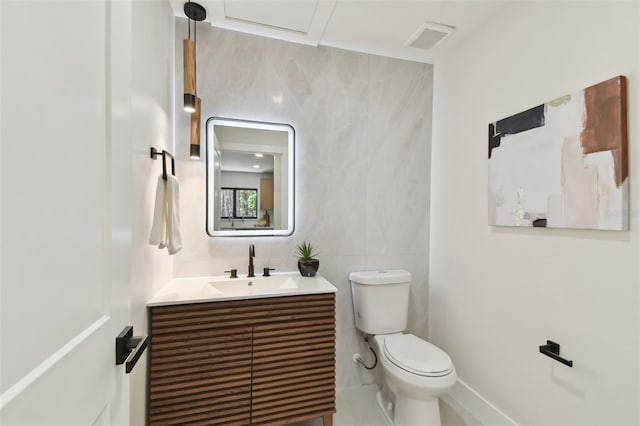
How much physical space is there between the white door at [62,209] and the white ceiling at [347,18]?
51.2 inches

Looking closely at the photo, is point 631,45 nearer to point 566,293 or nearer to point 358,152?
point 566,293

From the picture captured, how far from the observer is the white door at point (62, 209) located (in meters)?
0.37

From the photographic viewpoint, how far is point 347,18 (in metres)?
1.83

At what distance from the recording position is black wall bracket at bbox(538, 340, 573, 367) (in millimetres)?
1357

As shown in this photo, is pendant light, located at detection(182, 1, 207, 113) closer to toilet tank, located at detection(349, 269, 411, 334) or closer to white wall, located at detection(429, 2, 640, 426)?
toilet tank, located at detection(349, 269, 411, 334)

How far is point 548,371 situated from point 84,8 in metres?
2.21

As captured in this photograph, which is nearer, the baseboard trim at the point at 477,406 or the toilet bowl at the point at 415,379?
the toilet bowl at the point at 415,379

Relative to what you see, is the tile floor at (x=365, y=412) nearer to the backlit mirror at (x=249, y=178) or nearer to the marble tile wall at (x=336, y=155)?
the marble tile wall at (x=336, y=155)

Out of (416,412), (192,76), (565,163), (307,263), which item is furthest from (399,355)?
(192,76)

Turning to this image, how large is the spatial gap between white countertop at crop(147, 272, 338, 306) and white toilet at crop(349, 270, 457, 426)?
16.0 inches

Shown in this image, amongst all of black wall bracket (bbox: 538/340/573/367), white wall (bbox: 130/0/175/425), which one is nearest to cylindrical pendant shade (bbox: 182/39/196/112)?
white wall (bbox: 130/0/175/425)

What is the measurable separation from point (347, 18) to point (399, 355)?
214 cm

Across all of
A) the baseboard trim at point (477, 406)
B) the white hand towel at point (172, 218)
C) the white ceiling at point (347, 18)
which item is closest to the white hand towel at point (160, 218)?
the white hand towel at point (172, 218)

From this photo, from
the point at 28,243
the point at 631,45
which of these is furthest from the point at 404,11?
the point at 28,243
